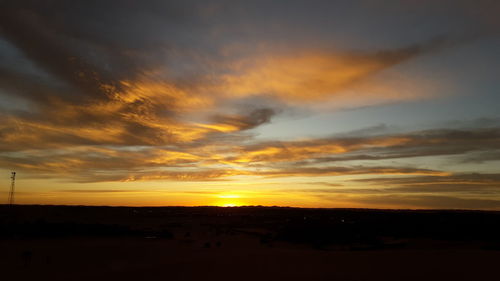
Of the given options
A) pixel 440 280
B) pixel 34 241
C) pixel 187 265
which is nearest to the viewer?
pixel 440 280

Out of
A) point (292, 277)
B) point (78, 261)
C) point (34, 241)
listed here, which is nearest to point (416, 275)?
point (292, 277)

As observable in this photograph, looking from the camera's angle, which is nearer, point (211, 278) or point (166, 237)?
point (211, 278)

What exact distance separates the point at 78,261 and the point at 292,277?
42.4ft

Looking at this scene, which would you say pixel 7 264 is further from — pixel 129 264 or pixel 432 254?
pixel 432 254

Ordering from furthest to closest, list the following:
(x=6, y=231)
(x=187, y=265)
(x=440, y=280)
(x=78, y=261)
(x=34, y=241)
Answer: (x=6, y=231)
(x=34, y=241)
(x=78, y=261)
(x=187, y=265)
(x=440, y=280)

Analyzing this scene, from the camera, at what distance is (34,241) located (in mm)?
30078

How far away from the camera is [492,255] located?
21422 mm

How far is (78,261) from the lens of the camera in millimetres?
20859

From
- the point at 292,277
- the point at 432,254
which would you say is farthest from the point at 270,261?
the point at 432,254

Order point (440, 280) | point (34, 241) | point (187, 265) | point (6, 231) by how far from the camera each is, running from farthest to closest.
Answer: point (6, 231), point (34, 241), point (187, 265), point (440, 280)

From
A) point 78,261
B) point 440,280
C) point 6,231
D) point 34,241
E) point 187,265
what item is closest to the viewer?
point 440,280

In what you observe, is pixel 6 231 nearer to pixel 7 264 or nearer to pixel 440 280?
pixel 7 264

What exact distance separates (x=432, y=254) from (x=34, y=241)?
30563mm

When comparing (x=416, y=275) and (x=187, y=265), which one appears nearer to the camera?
(x=416, y=275)
